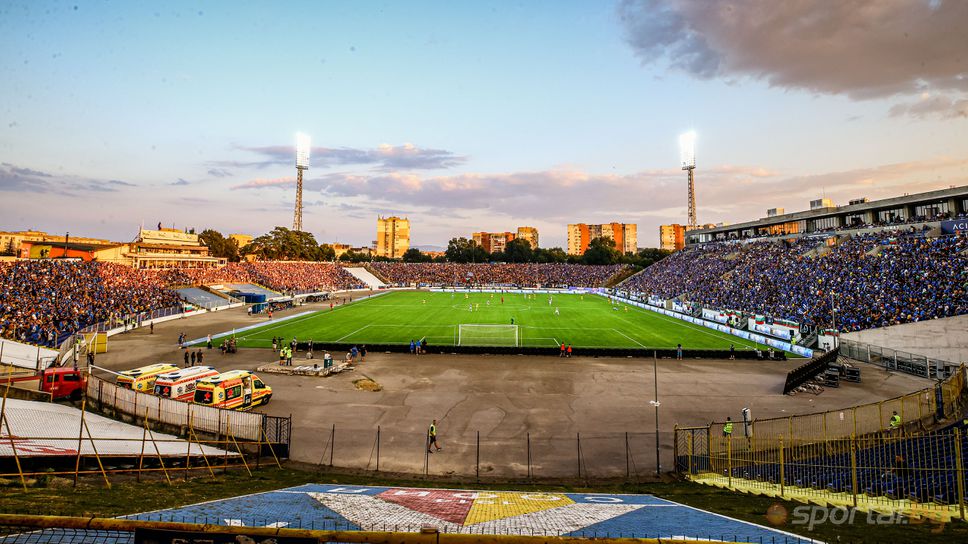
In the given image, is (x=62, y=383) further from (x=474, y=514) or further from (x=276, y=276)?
(x=276, y=276)

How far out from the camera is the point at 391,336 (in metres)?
42.2

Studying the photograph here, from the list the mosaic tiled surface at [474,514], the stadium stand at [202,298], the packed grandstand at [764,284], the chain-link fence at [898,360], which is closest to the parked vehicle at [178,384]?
the mosaic tiled surface at [474,514]

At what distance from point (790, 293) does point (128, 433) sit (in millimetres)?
56952

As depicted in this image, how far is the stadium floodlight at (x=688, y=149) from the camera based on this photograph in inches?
3898

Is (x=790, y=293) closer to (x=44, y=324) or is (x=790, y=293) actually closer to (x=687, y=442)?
(x=687, y=442)

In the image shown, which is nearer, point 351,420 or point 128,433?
point 128,433

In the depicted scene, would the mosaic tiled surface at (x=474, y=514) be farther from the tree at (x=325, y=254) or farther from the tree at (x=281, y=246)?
the tree at (x=325, y=254)

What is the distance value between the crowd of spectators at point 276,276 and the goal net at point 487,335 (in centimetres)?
4776

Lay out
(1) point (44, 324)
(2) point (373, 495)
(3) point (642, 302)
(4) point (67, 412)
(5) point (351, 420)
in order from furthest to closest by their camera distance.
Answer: (3) point (642, 302), (1) point (44, 324), (5) point (351, 420), (4) point (67, 412), (2) point (373, 495)

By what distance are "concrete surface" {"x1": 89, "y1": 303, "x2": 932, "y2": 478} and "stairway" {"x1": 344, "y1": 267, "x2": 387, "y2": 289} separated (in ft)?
246

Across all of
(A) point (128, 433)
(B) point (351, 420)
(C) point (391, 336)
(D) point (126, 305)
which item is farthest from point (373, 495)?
(D) point (126, 305)

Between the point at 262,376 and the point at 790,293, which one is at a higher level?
the point at 790,293

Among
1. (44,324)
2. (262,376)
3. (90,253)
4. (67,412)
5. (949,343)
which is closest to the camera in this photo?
(67,412)

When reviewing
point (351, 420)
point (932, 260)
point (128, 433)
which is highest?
point (932, 260)
